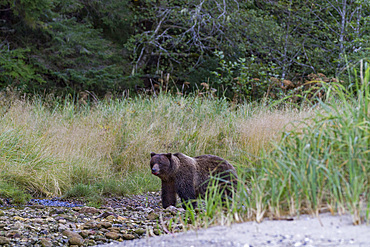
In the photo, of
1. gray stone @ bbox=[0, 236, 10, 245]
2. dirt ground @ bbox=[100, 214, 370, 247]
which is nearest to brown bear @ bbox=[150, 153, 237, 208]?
gray stone @ bbox=[0, 236, 10, 245]

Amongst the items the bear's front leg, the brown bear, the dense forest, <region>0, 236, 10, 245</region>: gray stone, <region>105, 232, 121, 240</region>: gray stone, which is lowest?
<region>0, 236, 10, 245</region>: gray stone

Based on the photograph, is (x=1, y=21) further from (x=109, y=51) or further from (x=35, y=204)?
(x=35, y=204)

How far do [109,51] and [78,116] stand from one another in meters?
7.53

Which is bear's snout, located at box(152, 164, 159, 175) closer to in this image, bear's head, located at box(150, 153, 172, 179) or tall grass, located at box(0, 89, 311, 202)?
bear's head, located at box(150, 153, 172, 179)

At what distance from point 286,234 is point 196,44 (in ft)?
47.8

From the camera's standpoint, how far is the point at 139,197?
7.19 metres

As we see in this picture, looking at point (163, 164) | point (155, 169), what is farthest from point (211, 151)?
point (155, 169)

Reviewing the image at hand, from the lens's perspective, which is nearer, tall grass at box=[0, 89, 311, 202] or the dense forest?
tall grass at box=[0, 89, 311, 202]

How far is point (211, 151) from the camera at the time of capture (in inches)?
362

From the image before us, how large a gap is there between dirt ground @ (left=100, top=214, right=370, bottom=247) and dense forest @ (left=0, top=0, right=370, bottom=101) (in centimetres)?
1173

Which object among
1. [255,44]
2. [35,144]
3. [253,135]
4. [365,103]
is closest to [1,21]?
[255,44]

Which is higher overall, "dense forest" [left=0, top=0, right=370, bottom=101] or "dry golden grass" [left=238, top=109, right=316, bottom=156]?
"dense forest" [left=0, top=0, right=370, bottom=101]

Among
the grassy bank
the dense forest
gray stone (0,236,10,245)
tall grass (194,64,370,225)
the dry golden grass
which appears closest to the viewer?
tall grass (194,64,370,225)

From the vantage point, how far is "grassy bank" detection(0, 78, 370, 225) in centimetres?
314
